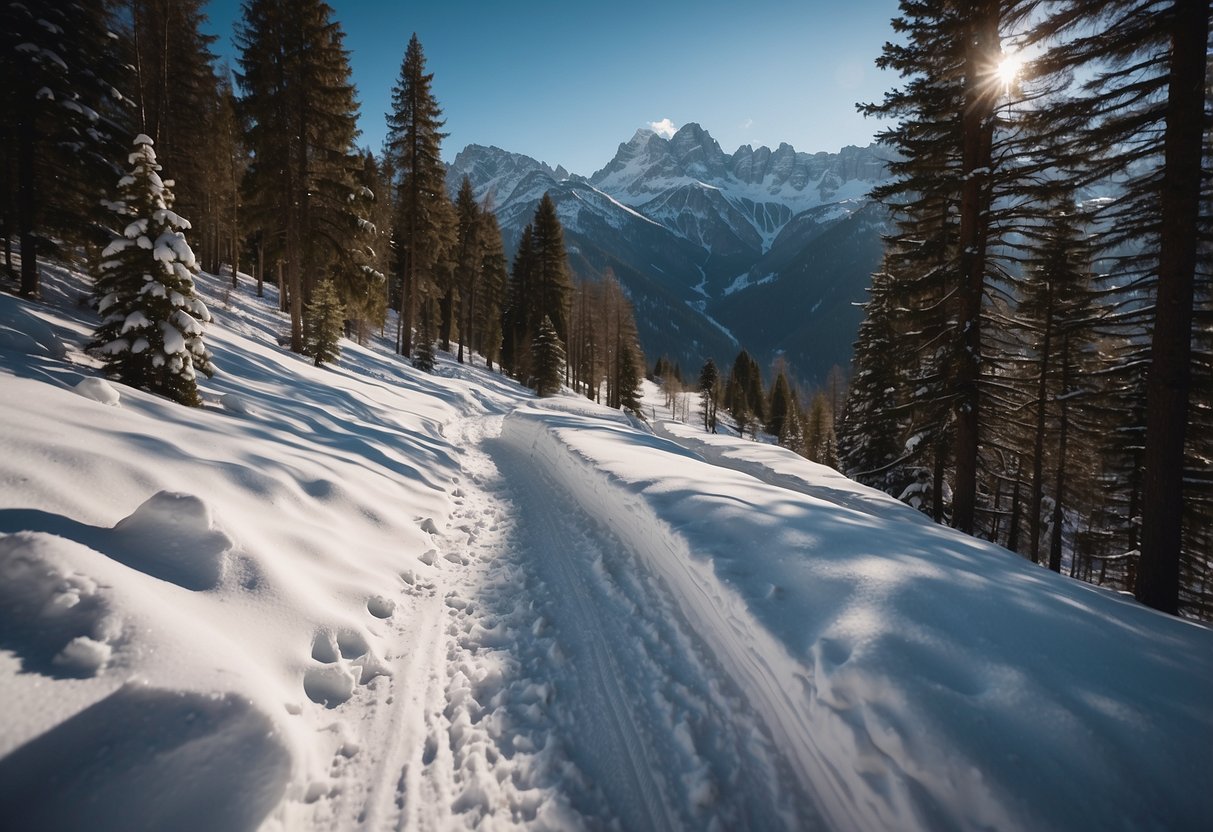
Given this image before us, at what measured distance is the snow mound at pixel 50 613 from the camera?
2.36 metres

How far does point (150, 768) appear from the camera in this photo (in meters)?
2.15

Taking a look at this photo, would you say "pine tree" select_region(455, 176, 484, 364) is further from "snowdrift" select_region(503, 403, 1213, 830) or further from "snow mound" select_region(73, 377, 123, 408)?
"snowdrift" select_region(503, 403, 1213, 830)

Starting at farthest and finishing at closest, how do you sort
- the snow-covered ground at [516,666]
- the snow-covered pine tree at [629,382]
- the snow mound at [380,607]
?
the snow-covered pine tree at [629,382] → the snow mound at [380,607] → the snow-covered ground at [516,666]

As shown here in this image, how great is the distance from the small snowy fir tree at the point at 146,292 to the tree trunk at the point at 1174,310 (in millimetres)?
13931

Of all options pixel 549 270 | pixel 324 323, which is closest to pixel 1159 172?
pixel 324 323

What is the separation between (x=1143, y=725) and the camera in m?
2.59

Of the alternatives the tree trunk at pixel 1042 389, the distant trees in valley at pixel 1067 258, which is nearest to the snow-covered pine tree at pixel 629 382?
the distant trees in valley at pixel 1067 258

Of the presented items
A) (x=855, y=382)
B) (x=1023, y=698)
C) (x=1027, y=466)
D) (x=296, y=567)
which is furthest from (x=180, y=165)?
(x=1027, y=466)

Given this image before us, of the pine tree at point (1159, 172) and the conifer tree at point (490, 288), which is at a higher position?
the conifer tree at point (490, 288)

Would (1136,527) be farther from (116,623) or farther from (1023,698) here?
(116,623)

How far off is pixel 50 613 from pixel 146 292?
19.9 ft

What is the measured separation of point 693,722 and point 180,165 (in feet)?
89.2

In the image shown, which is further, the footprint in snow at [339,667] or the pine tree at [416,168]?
the pine tree at [416,168]

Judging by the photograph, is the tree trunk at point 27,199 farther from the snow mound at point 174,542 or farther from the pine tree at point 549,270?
the pine tree at point 549,270
